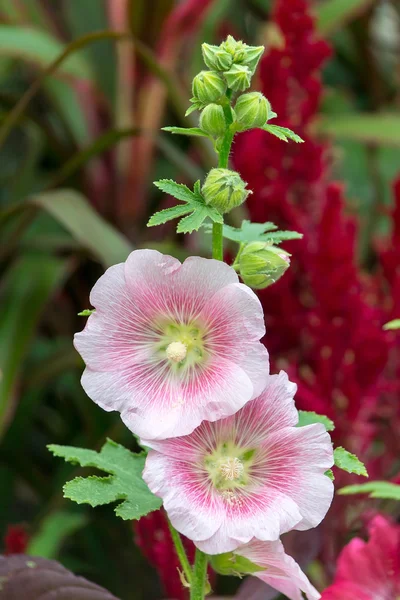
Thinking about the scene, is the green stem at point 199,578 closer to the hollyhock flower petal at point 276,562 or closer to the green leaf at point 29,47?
the hollyhock flower petal at point 276,562

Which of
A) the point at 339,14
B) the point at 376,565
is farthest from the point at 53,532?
the point at 339,14

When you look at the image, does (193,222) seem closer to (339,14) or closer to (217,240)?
(217,240)

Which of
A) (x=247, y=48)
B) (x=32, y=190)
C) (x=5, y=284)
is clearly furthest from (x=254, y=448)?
(x=32, y=190)

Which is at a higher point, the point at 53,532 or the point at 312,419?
the point at 312,419

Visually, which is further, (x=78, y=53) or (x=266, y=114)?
(x=78, y=53)

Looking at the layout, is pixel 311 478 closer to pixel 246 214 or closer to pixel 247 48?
pixel 247 48

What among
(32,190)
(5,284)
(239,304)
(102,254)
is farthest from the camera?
(32,190)

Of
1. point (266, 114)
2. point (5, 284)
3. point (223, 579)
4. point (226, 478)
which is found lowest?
point (223, 579)
